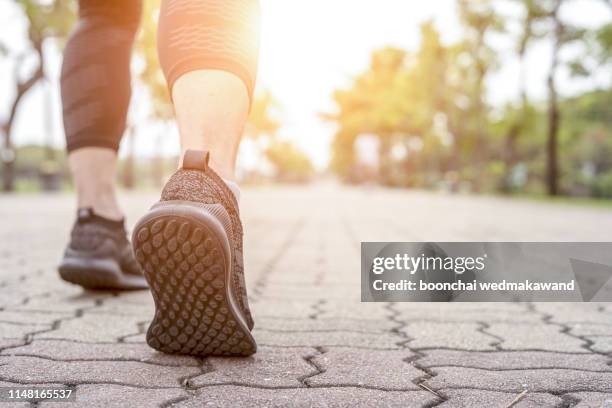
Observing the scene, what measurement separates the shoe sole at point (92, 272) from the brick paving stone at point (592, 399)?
1.45m

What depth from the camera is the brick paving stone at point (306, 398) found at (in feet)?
3.78

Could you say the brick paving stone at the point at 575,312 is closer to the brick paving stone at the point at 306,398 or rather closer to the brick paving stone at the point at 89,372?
the brick paving stone at the point at 306,398

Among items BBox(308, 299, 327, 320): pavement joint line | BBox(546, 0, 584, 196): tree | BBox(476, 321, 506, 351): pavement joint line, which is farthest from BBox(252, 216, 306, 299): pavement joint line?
BBox(546, 0, 584, 196): tree

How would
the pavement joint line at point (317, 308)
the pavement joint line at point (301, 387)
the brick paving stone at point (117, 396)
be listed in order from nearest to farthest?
the brick paving stone at point (117, 396)
the pavement joint line at point (301, 387)
the pavement joint line at point (317, 308)

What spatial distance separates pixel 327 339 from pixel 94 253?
2.80ft

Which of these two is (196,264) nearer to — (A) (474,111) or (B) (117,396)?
(B) (117,396)

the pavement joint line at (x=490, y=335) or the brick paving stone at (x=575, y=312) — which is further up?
the brick paving stone at (x=575, y=312)

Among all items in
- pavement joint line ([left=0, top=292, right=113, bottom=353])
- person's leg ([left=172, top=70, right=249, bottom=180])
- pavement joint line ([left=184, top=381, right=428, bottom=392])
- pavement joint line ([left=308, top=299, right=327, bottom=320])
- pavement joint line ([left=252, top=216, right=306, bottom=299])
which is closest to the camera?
pavement joint line ([left=184, top=381, right=428, bottom=392])

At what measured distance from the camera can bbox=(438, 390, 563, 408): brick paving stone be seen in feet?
3.85

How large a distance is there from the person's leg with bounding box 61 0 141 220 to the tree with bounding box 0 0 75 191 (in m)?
15.7

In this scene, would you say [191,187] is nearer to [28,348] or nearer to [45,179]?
[28,348]

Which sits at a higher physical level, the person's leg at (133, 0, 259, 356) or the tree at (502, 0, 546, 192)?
the tree at (502, 0, 546, 192)

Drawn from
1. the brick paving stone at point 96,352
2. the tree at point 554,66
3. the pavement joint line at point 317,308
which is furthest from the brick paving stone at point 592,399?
the tree at point 554,66

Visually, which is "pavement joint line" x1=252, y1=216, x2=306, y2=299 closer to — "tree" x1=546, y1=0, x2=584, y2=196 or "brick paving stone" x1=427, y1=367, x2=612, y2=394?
"brick paving stone" x1=427, y1=367, x2=612, y2=394
